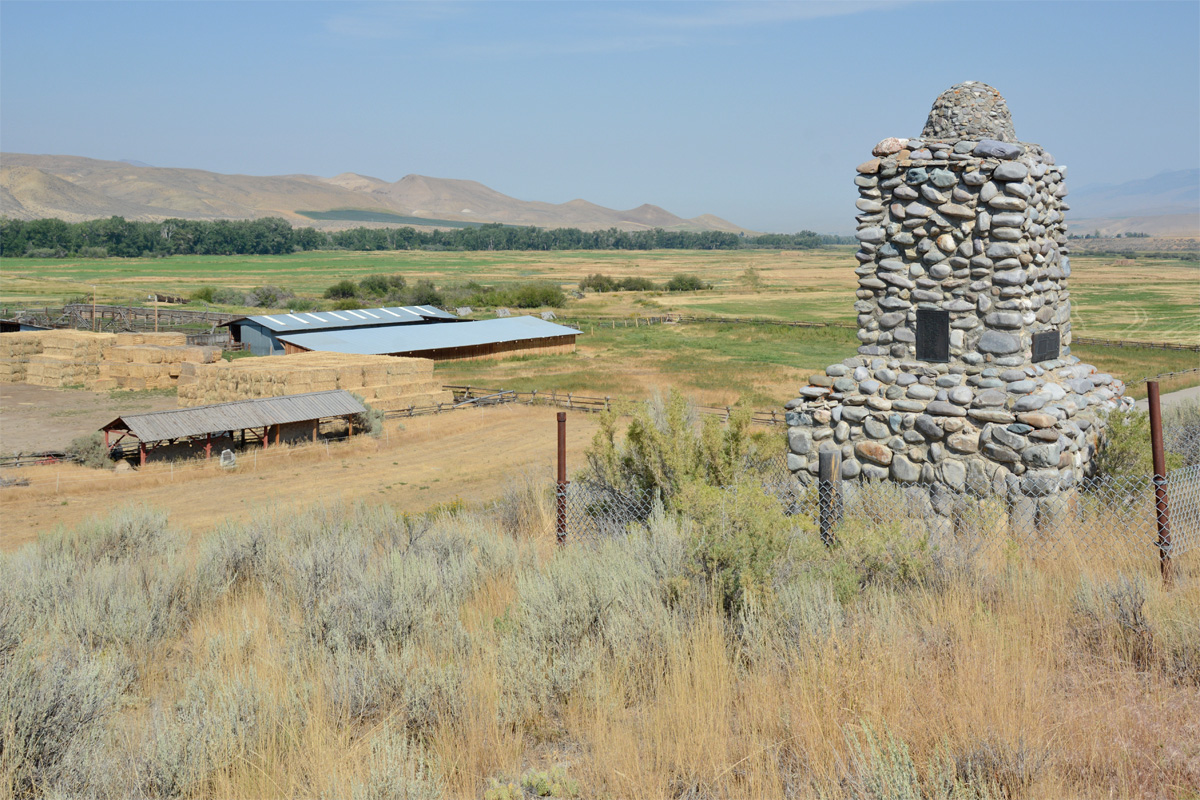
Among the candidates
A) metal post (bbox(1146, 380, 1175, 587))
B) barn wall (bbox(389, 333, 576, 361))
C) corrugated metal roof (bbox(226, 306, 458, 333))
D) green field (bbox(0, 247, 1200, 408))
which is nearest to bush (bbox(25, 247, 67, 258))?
green field (bbox(0, 247, 1200, 408))

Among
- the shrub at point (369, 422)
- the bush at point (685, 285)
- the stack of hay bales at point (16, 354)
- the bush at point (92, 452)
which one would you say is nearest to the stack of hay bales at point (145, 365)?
the stack of hay bales at point (16, 354)

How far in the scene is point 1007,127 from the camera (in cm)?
1031

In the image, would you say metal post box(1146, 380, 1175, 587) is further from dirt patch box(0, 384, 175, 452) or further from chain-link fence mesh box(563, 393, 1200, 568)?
dirt patch box(0, 384, 175, 452)

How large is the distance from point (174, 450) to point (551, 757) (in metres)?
25.3

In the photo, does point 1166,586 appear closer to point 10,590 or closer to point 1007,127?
point 1007,127

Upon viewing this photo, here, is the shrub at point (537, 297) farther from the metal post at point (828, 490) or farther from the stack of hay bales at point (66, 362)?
the metal post at point (828, 490)

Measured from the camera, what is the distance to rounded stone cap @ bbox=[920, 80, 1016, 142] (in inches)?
399

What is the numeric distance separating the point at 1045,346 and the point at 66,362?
44253 millimetres

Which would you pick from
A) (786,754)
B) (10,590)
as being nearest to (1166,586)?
(786,754)

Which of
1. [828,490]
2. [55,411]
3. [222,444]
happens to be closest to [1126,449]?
[828,490]

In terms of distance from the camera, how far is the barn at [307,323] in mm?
51938

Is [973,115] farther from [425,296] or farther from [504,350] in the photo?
[425,296]

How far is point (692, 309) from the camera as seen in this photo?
9138cm

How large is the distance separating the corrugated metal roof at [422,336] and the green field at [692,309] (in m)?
2.04
